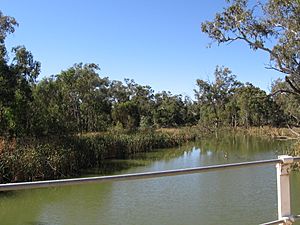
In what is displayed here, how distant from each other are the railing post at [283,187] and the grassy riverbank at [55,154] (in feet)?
35.5

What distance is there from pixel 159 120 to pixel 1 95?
27203 millimetres

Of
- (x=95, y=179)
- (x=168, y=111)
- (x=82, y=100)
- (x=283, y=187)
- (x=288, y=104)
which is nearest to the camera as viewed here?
(x=95, y=179)

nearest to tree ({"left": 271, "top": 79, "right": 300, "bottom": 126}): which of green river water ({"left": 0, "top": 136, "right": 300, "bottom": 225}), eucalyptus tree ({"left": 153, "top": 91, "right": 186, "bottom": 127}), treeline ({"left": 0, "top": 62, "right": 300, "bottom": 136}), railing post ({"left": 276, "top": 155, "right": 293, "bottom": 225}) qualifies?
treeline ({"left": 0, "top": 62, "right": 300, "bottom": 136})

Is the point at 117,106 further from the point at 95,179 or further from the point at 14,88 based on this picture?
the point at 95,179

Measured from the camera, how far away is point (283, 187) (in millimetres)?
2221

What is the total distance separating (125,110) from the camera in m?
33.7

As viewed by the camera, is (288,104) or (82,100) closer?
(82,100)

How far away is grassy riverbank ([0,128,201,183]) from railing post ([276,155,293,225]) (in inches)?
426

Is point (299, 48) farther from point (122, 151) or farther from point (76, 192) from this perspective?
point (122, 151)

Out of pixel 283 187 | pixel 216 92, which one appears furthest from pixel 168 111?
pixel 283 187

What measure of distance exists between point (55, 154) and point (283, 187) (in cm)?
1235

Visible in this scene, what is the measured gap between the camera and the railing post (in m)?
2.19

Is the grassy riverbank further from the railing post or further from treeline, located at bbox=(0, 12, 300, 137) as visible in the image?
the railing post

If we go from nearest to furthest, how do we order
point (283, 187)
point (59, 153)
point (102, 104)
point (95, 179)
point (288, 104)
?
point (95, 179)
point (283, 187)
point (59, 153)
point (102, 104)
point (288, 104)
